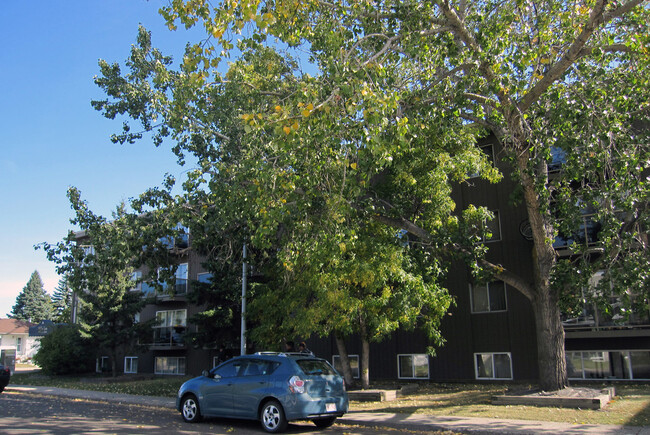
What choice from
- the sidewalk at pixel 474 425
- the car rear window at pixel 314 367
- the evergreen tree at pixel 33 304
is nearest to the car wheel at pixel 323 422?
the sidewalk at pixel 474 425

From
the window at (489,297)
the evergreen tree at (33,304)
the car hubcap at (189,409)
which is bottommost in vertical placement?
the car hubcap at (189,409)

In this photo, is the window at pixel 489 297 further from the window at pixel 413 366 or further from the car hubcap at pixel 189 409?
the car hubcap at pixel 189 409

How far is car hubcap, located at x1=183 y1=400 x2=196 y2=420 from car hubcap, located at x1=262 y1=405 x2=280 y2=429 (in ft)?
7.23

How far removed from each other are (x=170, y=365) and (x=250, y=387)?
22424 mm

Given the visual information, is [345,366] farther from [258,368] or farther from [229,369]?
[258,368]

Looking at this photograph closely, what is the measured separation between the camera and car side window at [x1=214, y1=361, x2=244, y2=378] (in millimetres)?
11383

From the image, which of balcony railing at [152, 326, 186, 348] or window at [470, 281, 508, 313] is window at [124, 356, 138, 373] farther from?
window at [470, 281, 508, 313]

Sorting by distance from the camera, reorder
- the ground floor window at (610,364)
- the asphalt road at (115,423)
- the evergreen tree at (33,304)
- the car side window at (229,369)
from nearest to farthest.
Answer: the asphalt road at (115,423)
the car side window at (229,369)
the ground floor window at (610,364)
the evergreen tree at (33,304)

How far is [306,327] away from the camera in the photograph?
1549 centimetres

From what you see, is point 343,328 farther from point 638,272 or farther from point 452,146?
point 638,272

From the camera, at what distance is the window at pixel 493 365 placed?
2016 cm

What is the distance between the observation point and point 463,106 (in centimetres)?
1249

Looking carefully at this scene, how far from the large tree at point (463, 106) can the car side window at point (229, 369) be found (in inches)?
111

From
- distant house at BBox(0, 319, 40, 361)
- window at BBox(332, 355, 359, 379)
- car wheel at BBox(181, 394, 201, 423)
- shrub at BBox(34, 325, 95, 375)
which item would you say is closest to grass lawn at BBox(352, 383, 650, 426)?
car wheel at BBox(181, 394, 201, 423)
